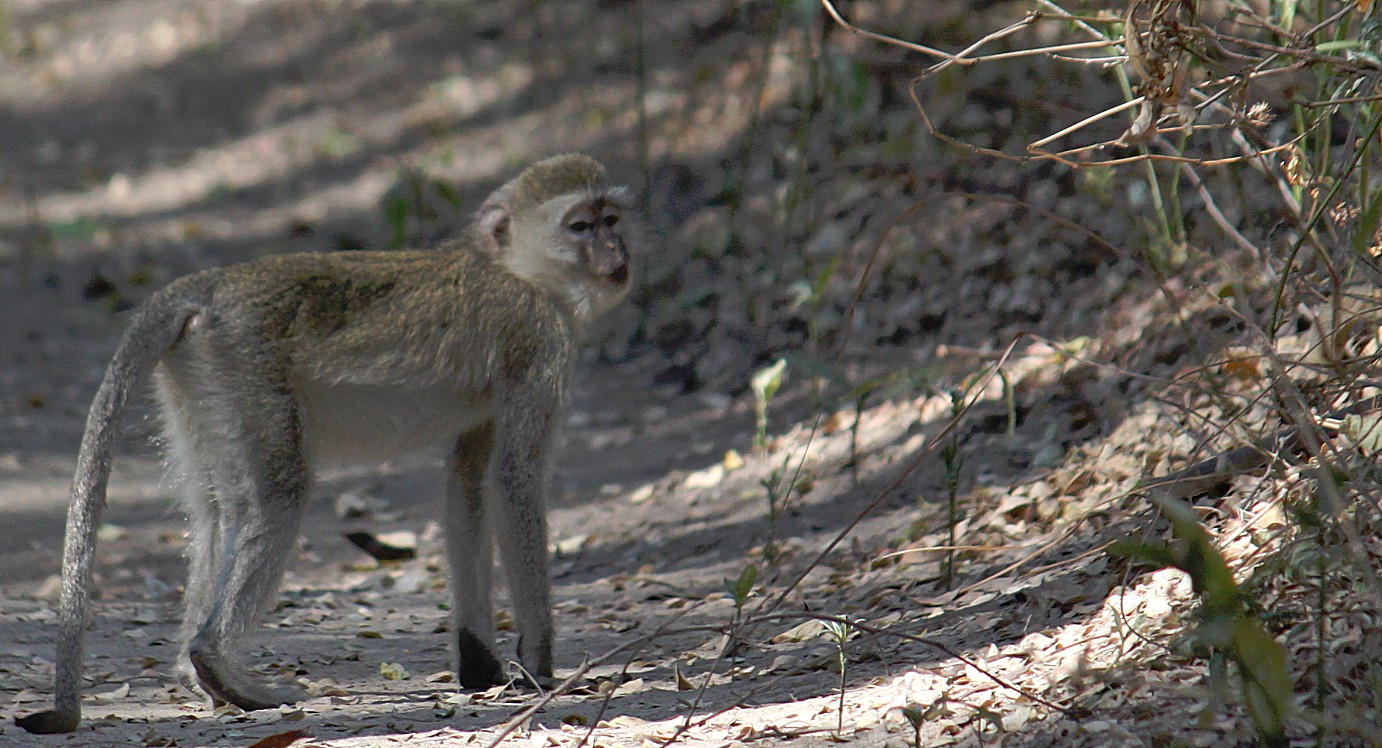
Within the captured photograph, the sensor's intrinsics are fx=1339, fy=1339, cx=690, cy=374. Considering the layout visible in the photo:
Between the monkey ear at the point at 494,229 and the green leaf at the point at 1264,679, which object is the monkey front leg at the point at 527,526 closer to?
the monkey ear at the point at 494,229

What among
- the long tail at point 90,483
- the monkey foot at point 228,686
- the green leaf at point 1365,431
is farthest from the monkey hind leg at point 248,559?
the green leaf at point 1365,431

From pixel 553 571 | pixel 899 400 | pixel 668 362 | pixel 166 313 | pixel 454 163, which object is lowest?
pixel 553 571

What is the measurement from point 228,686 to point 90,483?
758 mm

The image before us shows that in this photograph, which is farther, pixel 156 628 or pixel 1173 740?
pixel 156 628

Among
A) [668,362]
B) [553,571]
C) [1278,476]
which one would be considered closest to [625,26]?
[668,362]

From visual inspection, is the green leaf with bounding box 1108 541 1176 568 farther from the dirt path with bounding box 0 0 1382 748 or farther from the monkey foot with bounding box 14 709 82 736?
the monkey foot with bounding box 14 709 82 736

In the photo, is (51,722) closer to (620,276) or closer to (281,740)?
(281,740)

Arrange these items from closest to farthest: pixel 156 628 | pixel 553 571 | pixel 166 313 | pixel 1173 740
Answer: pixel 1173 740, pixel 166 313, pixel 156 628, pixel 553 571

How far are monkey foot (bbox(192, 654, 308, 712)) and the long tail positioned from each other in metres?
0.36

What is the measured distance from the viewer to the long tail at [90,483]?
3.83 meters

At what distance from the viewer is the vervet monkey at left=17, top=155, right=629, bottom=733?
14.0ft

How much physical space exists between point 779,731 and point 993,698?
0.58 m

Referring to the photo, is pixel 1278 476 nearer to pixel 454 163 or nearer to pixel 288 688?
pixel 288 688

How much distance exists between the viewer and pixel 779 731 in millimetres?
3643
